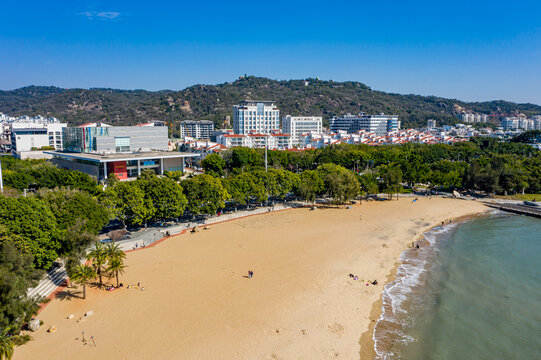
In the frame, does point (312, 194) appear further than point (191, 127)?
No

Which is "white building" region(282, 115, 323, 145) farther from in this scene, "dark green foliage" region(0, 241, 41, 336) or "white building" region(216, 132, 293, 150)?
"dark green foliage" region(0, 241, 41, 336)

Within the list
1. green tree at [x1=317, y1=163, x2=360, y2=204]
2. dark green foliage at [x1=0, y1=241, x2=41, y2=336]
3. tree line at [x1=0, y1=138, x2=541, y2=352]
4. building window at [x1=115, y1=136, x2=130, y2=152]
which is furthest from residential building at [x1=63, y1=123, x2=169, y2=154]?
dark green foliage at [x1=0, y1=241, x2=41, y2=336]

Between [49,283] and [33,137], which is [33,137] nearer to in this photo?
[33,137]

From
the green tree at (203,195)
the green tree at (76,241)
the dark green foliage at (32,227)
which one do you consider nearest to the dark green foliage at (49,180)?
the green tree at (203,195)

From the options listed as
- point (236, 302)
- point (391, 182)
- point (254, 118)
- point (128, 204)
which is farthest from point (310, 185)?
point (254, 118)

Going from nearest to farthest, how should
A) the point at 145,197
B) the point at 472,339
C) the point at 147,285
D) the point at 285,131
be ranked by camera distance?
1. the point at 472,339
2. the point at 147,285
3. the point at 145,197
4. the point at 285,131

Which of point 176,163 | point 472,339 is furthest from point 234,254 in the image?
point 176,163

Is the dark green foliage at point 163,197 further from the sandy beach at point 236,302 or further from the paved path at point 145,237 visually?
the sandy beach at point 236,302

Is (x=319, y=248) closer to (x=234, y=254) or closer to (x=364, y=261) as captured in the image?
(x=364, y=261)
